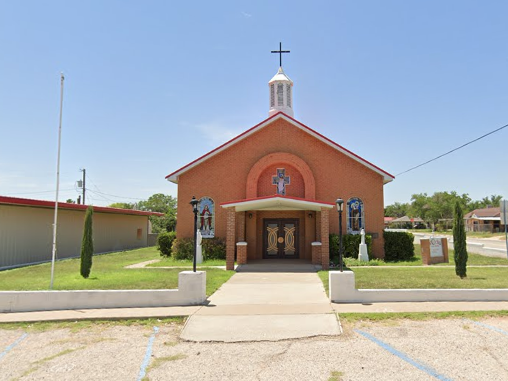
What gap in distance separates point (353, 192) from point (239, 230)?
6.41 metres

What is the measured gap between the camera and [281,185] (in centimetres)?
2061

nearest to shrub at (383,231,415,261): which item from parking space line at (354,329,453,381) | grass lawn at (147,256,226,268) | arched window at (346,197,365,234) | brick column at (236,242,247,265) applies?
arched window at (346,197,365,234)

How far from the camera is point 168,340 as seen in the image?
23.2ft

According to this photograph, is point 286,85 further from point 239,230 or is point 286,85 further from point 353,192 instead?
point 239,230

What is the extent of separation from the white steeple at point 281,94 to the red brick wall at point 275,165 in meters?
3.38

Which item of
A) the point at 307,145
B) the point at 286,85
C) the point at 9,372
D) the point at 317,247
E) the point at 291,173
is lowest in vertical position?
the point at 9,372

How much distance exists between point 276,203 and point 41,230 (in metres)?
13.0

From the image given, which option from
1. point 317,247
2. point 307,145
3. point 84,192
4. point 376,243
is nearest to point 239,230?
point 317,247

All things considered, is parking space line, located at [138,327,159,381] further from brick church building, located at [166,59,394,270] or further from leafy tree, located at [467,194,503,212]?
leafy tree, located at [467,194,503,212]

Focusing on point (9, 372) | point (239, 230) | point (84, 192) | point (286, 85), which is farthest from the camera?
point (84, 192)

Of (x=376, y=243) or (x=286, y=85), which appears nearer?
(x=376, y=243)

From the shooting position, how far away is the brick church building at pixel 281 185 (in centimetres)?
2008

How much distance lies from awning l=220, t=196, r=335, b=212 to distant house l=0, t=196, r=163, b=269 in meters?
10.5

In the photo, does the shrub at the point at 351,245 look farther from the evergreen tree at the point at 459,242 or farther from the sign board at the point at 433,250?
the evergreen tree at the point at 459,242
